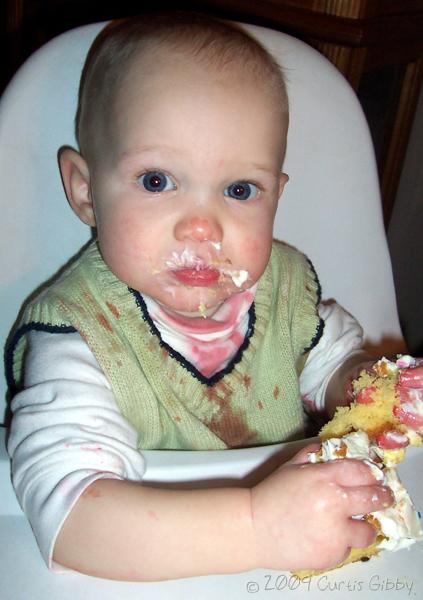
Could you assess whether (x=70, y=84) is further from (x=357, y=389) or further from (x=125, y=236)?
(x=357, y=389)

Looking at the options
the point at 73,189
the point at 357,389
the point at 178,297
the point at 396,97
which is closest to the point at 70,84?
the point at 73,189

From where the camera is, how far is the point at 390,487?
543 mm

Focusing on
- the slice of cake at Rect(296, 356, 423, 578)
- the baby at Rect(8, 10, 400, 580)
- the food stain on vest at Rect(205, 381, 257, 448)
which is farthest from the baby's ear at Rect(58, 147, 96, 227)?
the slice of cake at Rect(296, 356, 423, 578)

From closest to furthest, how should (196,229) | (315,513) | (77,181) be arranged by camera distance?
1. (315,513)
2. (196,229)
3. (77,181)

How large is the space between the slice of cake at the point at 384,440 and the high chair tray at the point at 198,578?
0.01 m

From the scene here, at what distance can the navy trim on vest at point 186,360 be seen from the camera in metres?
0.72

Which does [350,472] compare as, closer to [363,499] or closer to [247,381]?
[363,499]

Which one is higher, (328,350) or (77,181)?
(77,181)

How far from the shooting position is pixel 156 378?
0.71 metres

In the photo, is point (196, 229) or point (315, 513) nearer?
A: point (315, 513)

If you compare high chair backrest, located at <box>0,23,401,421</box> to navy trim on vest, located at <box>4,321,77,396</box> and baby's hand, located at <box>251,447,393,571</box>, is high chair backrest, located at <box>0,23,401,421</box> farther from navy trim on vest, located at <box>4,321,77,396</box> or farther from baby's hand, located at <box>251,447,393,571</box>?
baby's hand, located at <box>251,447,393,571</box>

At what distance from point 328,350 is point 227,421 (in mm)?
146

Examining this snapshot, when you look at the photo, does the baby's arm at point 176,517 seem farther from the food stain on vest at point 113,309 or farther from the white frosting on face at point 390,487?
the food stain on vest at point 113,309

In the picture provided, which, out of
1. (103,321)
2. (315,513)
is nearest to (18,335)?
(103,321)
